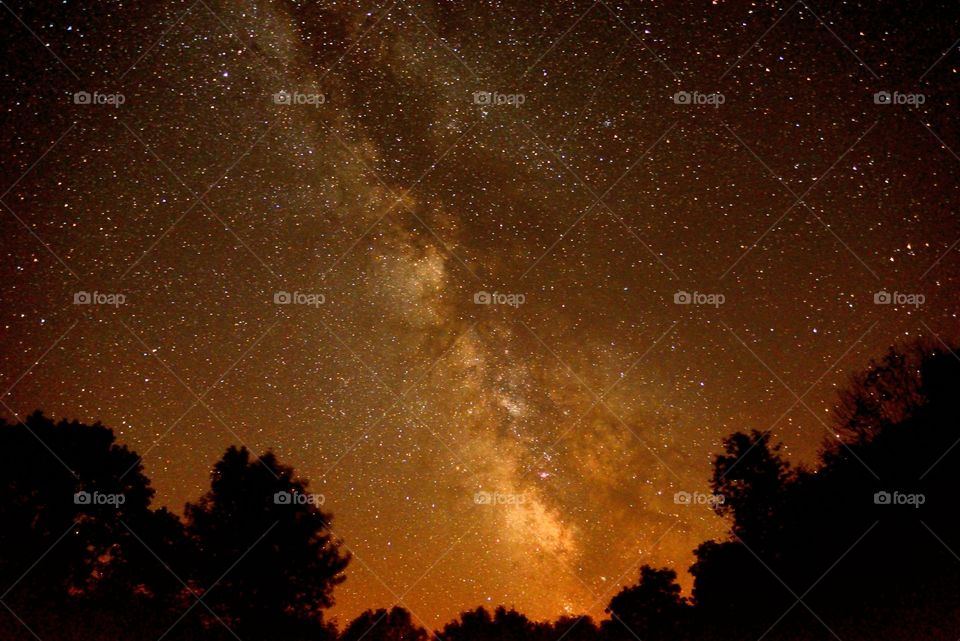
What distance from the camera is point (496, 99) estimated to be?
471cm

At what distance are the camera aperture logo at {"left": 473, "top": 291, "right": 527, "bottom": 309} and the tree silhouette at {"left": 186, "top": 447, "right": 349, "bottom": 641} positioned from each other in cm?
221

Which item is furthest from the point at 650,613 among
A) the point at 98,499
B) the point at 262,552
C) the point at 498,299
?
the point at 98,499

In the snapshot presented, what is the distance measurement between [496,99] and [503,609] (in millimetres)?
4058

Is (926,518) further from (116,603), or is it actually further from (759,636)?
(116,603)

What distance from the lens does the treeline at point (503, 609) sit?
16.5ft

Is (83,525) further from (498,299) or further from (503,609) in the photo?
(498,299)

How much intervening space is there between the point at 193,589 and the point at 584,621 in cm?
334

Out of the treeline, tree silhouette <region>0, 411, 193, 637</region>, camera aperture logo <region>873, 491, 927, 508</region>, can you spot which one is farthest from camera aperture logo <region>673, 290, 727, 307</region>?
tree silhouette <region>0, 411, 193, 637</region>

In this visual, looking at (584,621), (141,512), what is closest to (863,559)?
(584,621)

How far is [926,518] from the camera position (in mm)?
5176

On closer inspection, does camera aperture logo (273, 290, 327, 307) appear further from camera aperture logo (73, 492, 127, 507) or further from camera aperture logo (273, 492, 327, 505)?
camera aperture logo (73, 492, 127, 507)

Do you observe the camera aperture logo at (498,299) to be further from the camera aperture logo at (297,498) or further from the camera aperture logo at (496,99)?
the camera aperture logo at (297,498)

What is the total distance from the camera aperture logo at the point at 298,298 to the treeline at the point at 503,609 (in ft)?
4.49

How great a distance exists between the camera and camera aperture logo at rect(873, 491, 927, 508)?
206 inches
